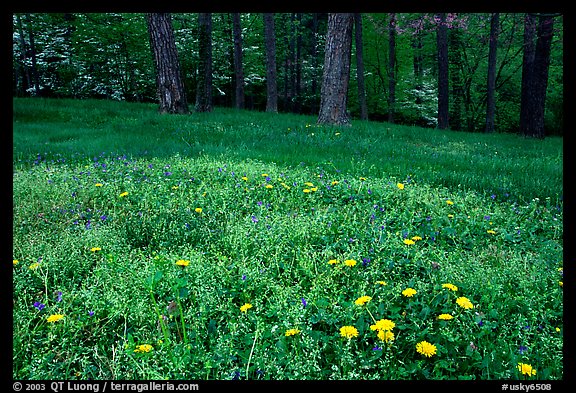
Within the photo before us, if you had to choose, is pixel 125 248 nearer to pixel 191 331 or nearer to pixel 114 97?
pixel 191 331

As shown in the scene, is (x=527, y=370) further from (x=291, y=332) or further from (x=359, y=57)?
(x=359, y=57)

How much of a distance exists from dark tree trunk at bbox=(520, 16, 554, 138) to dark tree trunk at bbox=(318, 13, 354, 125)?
7.19 meters

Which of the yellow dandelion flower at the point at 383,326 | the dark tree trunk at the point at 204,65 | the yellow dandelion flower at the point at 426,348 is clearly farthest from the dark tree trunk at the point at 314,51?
the yellow dandelion flower at the point at 426,348

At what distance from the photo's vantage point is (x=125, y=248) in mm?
3447

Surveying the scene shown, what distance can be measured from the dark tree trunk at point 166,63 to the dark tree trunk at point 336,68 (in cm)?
476

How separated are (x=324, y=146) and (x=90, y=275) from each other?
613cm

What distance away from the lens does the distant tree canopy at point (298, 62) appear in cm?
1984

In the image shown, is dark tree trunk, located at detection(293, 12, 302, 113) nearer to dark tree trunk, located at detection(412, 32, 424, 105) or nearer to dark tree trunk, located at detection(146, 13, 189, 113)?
dark tree trunk, located at detection(412, 32, 424, 105)

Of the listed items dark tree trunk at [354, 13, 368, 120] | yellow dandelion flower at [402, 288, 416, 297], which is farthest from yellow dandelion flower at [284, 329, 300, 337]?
dark tree trunk at [354, 13, 368, 120]

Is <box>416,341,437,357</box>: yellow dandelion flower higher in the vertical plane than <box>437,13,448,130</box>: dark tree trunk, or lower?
lower

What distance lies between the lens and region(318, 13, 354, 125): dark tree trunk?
1049 centimetres

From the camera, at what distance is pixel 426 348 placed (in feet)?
7.11

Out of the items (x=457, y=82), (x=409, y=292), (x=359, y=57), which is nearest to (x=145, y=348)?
(x=409, y=292)
